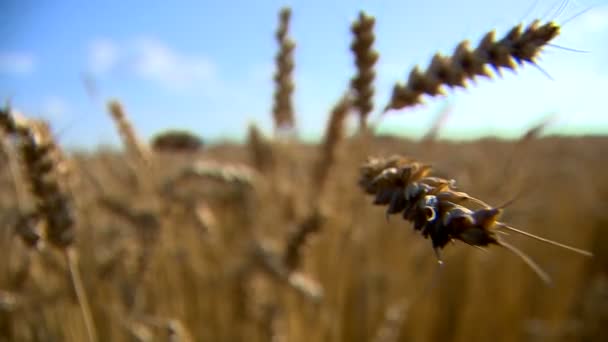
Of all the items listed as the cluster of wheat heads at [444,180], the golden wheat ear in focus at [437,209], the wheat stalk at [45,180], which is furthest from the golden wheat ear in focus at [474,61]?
the wheat stalk at [45,180]

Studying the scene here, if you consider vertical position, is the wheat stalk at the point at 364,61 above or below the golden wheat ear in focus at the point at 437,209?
above

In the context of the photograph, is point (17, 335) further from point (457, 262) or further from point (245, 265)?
point (457, 262)

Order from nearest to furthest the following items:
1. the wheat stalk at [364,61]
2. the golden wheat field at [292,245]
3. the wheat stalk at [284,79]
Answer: the golden wheat field at [292,245], the wheat stalk at [364,61], the wheat stalk at [284,79]

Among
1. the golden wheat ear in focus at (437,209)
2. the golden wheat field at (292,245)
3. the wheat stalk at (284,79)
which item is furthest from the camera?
the wheat stalk at (284,79)

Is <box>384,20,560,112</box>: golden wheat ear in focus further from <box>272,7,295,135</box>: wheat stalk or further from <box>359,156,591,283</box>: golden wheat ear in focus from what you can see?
<box>272,7,295,135</box>: wheat stalk

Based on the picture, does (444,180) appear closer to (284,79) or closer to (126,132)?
(284,79)

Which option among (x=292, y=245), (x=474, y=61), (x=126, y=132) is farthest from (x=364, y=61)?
(x=126, y=132)

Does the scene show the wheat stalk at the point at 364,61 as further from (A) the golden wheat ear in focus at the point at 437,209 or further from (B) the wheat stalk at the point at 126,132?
(B) the wheat stalk at the point at 126,132
